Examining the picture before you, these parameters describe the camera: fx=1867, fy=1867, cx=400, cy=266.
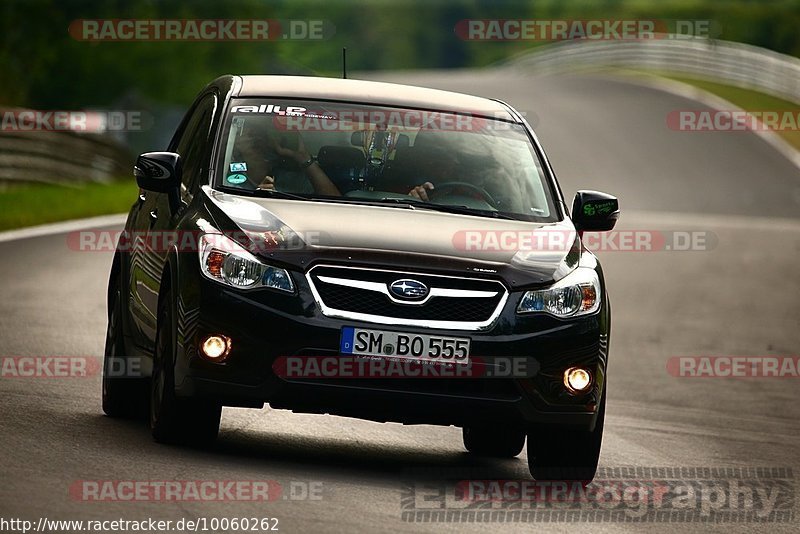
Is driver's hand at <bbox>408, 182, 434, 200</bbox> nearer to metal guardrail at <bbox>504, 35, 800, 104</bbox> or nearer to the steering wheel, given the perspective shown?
the steering wheel

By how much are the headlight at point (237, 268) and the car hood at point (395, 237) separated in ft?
0.23

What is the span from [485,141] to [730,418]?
4414 mm

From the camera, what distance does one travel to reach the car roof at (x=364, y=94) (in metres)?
9.88

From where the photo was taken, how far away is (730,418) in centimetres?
1344

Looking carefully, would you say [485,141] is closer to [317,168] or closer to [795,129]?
[317,168]

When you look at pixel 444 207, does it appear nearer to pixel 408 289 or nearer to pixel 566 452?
pixel 408 289

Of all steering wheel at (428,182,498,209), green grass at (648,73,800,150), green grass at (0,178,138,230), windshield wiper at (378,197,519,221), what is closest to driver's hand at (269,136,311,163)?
windshield wiper at (378,197,519,221)

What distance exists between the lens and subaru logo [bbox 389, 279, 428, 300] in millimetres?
8305

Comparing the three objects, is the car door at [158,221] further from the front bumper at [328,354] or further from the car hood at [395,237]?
the front bumper at [328,354]

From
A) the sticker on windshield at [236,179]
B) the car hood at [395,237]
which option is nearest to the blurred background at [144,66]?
the sticker on windshield at [236,179]

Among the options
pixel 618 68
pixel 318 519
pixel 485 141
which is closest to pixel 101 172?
pixel 485 141

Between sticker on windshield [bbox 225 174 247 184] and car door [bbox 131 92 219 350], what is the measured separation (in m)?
0.13

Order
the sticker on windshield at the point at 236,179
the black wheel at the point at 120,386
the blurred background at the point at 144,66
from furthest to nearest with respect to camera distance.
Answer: the blurred background at the point at 144,66 < the black wheel at the point at 120,386 < the sticker on windshield at the point at 236,179

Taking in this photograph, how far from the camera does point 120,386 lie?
32.9 ft
